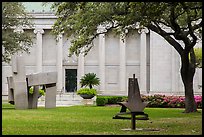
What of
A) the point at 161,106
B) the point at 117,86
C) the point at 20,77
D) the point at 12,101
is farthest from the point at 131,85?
the point at 117,86

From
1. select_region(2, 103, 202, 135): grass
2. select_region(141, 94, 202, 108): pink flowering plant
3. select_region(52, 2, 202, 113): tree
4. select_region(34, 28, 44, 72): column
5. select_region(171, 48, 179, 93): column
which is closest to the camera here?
select_region(2, 103, 202, 135): grass

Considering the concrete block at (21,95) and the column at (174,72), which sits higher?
the column at (174,72)

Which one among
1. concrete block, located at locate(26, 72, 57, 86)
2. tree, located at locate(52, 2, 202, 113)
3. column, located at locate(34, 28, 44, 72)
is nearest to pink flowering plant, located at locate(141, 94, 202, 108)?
concrete block, located at locate(26, 72, 57, 86)

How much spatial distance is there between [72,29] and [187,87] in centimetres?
636

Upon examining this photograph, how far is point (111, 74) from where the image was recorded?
56.2m

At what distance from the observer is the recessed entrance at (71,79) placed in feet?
187

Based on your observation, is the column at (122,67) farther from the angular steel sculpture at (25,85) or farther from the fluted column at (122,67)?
the angular steel sculpture at (25,85)

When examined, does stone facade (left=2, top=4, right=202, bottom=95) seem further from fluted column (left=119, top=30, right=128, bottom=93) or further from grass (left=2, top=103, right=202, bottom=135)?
grass (left=2, top=103, right=202, bottom=135)

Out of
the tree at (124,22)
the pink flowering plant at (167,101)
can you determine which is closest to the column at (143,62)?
the pink flowering plant at (167,101)

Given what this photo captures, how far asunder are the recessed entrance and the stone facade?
342 millimetres

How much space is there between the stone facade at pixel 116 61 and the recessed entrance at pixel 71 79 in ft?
1.12

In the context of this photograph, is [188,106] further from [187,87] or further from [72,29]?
[72,29]

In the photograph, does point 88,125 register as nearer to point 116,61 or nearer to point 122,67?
point 122,67

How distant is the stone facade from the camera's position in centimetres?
5428
